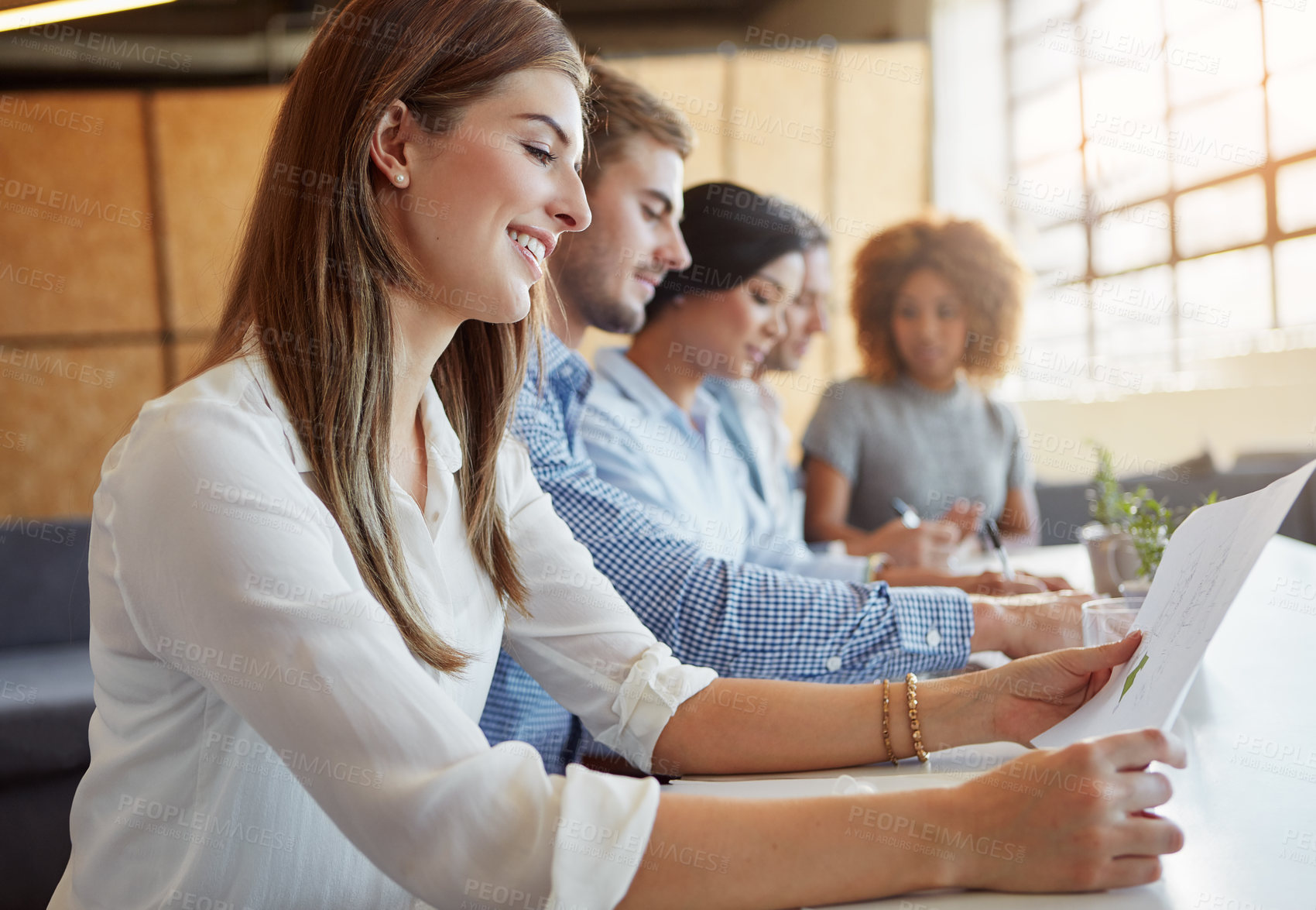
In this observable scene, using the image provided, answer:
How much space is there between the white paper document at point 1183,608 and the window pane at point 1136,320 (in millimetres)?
4380

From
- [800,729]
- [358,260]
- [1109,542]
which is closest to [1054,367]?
[1109,542]

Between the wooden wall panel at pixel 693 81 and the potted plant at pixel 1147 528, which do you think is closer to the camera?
the potted plant at pixel 1147 528

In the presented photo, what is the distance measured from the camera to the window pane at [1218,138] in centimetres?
438

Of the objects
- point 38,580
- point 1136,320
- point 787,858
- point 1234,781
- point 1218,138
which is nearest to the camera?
point 787,858

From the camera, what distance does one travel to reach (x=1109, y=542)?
1514 mm

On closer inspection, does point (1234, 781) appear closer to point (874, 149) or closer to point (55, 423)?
point (874, 149)

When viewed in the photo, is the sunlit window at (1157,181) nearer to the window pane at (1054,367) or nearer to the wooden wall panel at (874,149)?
the window pane at (1054,367)

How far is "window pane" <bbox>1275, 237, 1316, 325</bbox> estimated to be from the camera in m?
4.17

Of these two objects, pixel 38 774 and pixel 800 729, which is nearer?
pixel 800 729

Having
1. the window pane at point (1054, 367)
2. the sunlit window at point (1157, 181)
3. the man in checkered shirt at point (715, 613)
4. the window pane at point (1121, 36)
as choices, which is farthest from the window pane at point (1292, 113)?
the man in checkered shirt at point (715, 613)

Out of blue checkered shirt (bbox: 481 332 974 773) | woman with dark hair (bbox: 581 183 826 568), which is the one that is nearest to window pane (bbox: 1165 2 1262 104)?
woman with dark hair (bbox: 581 183 826 568)

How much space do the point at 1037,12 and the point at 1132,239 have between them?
1286mm

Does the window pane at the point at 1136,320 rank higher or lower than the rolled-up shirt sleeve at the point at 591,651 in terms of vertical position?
higher

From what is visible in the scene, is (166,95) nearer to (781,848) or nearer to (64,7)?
(64,7)
